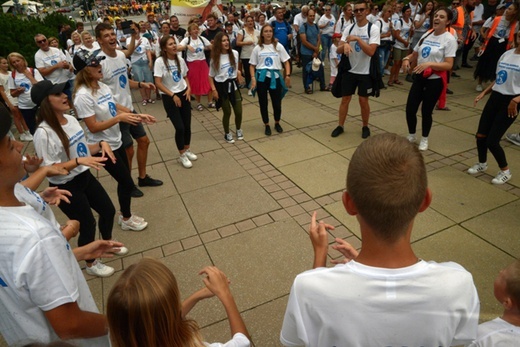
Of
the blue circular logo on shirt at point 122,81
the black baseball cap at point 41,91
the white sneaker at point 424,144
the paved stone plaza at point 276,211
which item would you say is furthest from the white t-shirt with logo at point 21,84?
the white sneaker at point 424,144

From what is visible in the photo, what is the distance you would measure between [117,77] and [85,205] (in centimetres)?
244

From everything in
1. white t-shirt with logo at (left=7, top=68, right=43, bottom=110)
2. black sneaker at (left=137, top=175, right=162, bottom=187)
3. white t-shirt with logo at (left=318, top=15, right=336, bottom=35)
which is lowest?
black sneaker at (left=137, top=175, right=162, bottom=187)

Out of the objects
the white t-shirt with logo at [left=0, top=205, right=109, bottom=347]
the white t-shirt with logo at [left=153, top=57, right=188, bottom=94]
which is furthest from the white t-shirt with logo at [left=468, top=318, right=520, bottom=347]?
the white t-shirt with logo at [left=153, top=57, right=188, bottom=94]

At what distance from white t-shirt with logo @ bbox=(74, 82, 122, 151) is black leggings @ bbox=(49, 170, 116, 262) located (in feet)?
2.91

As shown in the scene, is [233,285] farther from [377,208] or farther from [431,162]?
[431,162]

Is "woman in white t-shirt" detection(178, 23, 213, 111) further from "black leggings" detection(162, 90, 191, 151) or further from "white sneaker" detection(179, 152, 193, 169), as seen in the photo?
"white sneaker" detection(179, 152, 193, 169)

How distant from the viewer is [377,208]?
44.9 inches

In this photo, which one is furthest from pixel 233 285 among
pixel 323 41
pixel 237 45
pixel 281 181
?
pixel 323 41

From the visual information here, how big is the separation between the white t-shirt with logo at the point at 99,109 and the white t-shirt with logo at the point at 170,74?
152 cm

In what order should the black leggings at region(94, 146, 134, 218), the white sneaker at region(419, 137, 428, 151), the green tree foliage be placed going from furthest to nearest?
the green tree foliage, the white sneaker at region(419, 137, 428, 151), the black leggings at region(94, 146, 134, 218)

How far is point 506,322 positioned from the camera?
5.02ft

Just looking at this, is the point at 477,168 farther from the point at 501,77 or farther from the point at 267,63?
the point at 267,63

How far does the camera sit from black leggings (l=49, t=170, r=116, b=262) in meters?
3.16

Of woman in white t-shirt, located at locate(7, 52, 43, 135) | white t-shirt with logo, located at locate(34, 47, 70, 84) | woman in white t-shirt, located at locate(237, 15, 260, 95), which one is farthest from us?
woman in white t-shirt, located at locate(237, 15, 260, 95)
